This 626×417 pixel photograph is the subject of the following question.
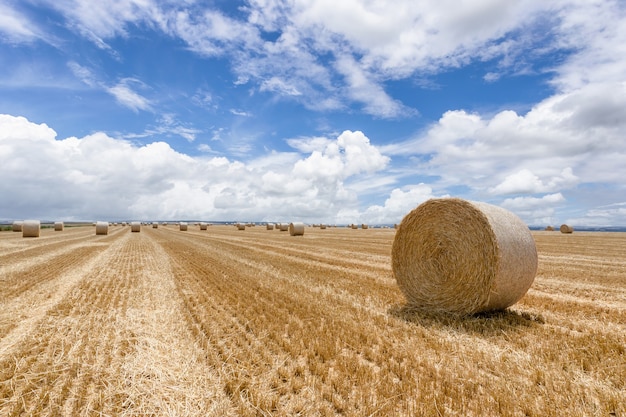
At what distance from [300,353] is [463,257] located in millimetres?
4154

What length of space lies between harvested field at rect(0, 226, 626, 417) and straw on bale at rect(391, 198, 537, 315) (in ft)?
1.49

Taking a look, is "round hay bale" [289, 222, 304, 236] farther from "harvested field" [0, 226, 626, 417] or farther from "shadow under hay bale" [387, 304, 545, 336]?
"shadow under hay bale" [387, 304, 545, 336]

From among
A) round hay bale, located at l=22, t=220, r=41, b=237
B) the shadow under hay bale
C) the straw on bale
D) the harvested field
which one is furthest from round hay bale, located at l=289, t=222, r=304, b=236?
the shadow under hay bale

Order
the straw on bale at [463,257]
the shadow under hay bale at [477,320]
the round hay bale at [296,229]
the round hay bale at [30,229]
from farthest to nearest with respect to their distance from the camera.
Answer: the round hay bale at [296,229] < the round hay bale at [30,229] < the straw on bale at [463,257] < the shadow under hay bale at [477,320]

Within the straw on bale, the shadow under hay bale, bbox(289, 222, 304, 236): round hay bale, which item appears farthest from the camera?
bbox(289, 222, 304, 236): round hay bale

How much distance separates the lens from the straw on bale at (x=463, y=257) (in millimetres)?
6848

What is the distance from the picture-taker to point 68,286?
9.67 metres

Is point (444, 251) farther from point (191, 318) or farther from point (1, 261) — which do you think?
point (1, 261)

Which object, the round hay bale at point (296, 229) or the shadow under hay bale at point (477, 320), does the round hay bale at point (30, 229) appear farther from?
the shadow under hay bale at point (477, 320)

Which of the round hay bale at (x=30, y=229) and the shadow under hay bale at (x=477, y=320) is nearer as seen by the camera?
the shadow under hay bale at (x=477, y=320)

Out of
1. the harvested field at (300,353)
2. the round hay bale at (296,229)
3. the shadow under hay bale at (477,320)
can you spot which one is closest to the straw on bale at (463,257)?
the shadow under hay bale at (477,320)

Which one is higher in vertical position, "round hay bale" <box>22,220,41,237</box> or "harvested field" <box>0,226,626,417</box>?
"round hay bale" <box>22,220,41,237</box>

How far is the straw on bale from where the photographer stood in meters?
6.85

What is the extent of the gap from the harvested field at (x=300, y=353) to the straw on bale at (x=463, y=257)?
1.49 ft
